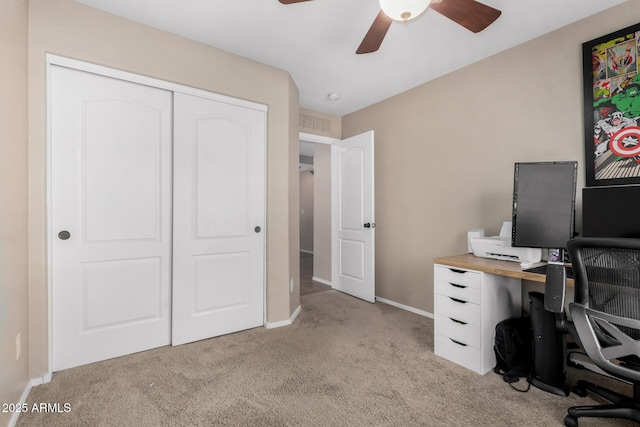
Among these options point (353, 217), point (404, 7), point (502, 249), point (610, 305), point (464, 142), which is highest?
point (404, 7)

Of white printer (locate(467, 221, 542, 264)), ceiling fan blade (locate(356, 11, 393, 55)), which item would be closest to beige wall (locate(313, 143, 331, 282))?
white printer (locate(467, 221, 542, 264))

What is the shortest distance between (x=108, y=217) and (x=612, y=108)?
3597mm

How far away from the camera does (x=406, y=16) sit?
4.71 feet

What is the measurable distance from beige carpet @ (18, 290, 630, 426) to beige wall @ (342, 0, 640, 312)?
3.58 ft

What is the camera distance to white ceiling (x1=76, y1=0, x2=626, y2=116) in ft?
6.73

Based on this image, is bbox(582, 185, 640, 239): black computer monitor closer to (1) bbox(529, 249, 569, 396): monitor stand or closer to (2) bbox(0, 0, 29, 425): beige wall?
(1) bbox(529, 249, 569, 396): monitor stand

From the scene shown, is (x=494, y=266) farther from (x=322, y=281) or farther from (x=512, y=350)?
(x=322, y=281)

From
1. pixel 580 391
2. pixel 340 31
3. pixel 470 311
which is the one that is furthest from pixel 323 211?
pixel 580 391

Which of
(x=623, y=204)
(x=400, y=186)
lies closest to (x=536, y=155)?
(x=623, y=204)

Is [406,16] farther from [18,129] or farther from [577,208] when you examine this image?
[18,129]

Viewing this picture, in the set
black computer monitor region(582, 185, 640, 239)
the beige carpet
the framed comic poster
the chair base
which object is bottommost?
the beige carpet

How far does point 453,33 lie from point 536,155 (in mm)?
1155

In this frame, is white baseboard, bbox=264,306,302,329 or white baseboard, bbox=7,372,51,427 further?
white baseboard, bbox=264,306,302,329

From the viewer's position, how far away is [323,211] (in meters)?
4.62
